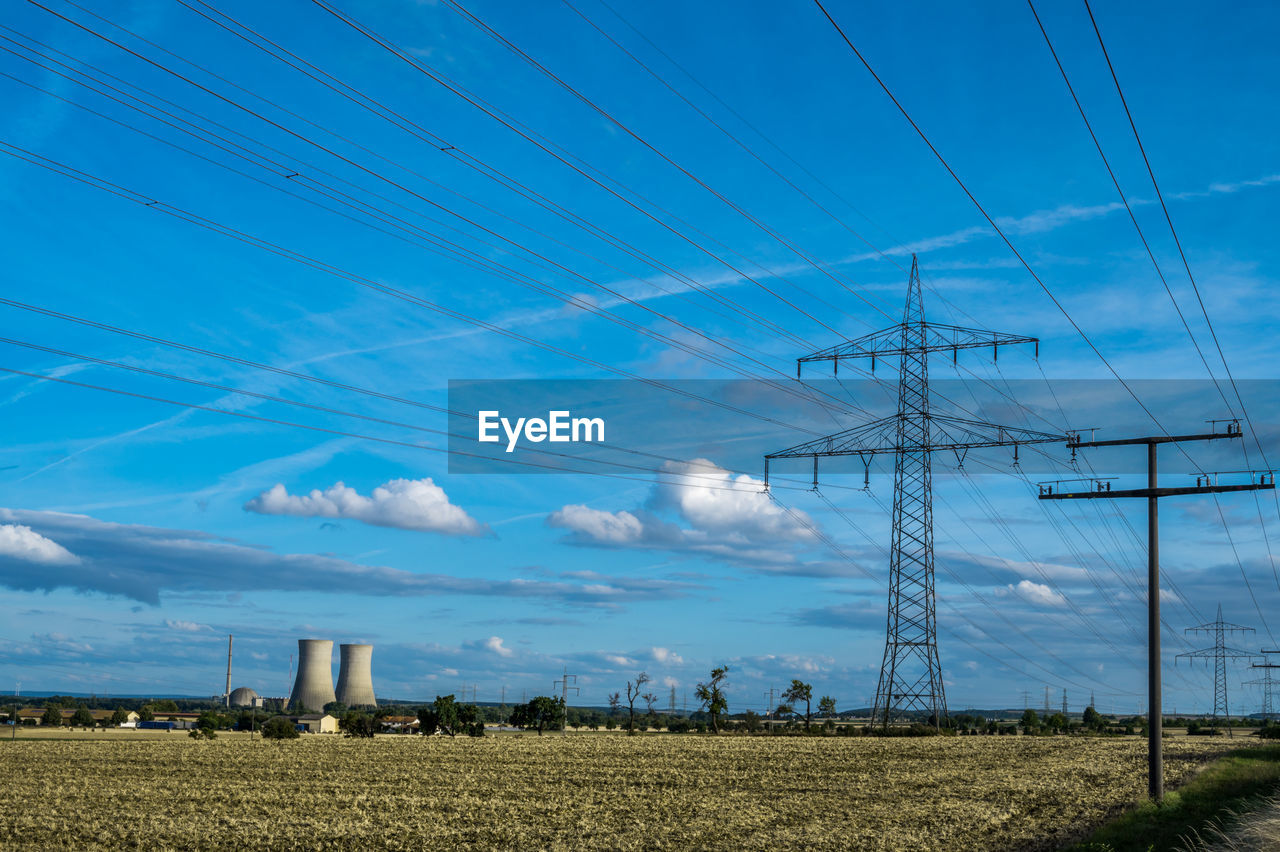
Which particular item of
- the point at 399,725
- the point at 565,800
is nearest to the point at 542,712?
the point at 399,725

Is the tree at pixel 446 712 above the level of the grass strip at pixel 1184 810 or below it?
below

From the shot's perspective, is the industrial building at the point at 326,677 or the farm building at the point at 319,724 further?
the industrial building at the point at 326,677

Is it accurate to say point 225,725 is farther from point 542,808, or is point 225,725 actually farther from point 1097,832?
point 1097,832

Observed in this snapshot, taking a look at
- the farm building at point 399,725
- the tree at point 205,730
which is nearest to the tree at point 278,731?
the tree at point 205,730

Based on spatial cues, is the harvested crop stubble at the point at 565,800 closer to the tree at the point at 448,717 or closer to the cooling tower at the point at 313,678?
the tree at the point at 448,717

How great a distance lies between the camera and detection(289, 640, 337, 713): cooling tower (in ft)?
603

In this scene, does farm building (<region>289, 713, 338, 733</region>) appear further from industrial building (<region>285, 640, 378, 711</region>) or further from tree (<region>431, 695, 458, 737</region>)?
tree (<region>431, 695, 458, 737</region>)

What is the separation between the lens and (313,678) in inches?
7269

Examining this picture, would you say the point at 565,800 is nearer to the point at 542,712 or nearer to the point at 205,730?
the point at 205,730

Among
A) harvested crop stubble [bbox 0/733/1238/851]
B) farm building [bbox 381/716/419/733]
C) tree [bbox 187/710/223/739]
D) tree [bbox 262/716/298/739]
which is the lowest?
farm building [bbox 381/716/419/733]

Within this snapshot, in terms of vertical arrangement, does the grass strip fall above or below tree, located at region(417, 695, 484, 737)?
above

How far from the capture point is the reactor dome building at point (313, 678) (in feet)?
603

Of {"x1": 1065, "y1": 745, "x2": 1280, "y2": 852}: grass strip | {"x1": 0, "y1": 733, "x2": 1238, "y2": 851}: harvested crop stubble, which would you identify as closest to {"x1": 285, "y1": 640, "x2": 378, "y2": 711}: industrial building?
{"x1": 0, "y1": 733, "x2": 1238, "y2": 851}: harvested crop stubble

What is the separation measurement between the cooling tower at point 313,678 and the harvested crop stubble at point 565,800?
111 meters
